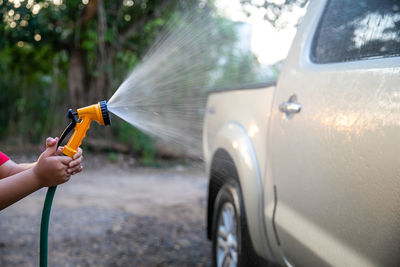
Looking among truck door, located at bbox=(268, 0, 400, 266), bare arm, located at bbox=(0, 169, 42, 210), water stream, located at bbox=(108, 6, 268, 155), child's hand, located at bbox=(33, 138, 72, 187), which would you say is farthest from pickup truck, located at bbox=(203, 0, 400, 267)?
water stream, located at bbox=(108, 6, 268, 155)

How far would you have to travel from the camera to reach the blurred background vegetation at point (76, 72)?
901cm

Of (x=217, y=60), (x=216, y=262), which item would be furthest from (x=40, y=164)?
(x=217, y=60)

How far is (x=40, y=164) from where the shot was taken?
59.1 inches

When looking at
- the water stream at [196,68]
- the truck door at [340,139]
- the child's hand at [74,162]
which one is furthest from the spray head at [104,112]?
the water stream at [196,68]

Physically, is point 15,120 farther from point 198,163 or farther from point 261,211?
point 261,211

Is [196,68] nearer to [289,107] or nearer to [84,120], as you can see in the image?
[289,107]

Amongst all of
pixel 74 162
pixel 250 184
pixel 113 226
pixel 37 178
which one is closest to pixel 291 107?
pixel 250 184

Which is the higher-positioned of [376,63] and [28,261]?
[376,63]

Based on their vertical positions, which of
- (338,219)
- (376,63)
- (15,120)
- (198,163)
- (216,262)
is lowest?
(198,163)

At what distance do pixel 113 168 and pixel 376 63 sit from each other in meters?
7.63

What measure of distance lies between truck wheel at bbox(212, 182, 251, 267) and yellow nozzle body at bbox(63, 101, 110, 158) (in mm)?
1292

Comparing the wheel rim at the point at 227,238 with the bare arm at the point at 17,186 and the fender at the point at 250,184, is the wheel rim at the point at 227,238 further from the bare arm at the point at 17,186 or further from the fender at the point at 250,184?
the bare arm at the point at 17,186

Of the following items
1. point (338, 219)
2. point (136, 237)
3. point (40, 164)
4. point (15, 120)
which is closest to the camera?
point (40, 164)

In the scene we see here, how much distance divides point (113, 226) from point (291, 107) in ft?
10.7
